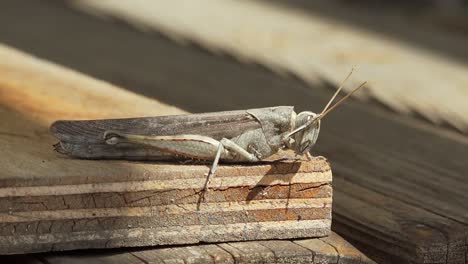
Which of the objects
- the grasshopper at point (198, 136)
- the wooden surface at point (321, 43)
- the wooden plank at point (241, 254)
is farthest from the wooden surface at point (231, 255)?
the wooden surface at point (321, 43)

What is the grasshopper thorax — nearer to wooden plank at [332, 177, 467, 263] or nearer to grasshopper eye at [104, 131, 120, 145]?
wooden plank at [332, 177, 467, 263]

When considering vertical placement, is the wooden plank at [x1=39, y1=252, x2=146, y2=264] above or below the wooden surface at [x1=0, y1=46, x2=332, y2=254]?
below

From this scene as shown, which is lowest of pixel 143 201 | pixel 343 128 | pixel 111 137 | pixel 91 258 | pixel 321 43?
pixel 91 258

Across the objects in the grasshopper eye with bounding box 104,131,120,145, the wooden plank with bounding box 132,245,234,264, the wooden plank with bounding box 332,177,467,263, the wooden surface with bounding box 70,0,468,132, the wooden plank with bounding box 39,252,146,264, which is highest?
the wooden surface with bounding box 70,0,468,132

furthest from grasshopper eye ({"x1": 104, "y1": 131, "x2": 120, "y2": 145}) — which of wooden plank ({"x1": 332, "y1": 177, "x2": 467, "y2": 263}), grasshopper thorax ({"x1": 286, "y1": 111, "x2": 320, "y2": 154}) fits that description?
wooden plank ({"x1": 332, "y1": 177, "x2": 467, "y2": 263})

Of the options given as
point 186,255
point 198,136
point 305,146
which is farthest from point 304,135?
point 186,255

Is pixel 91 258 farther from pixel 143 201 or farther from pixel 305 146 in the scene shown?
pixel 305 146
